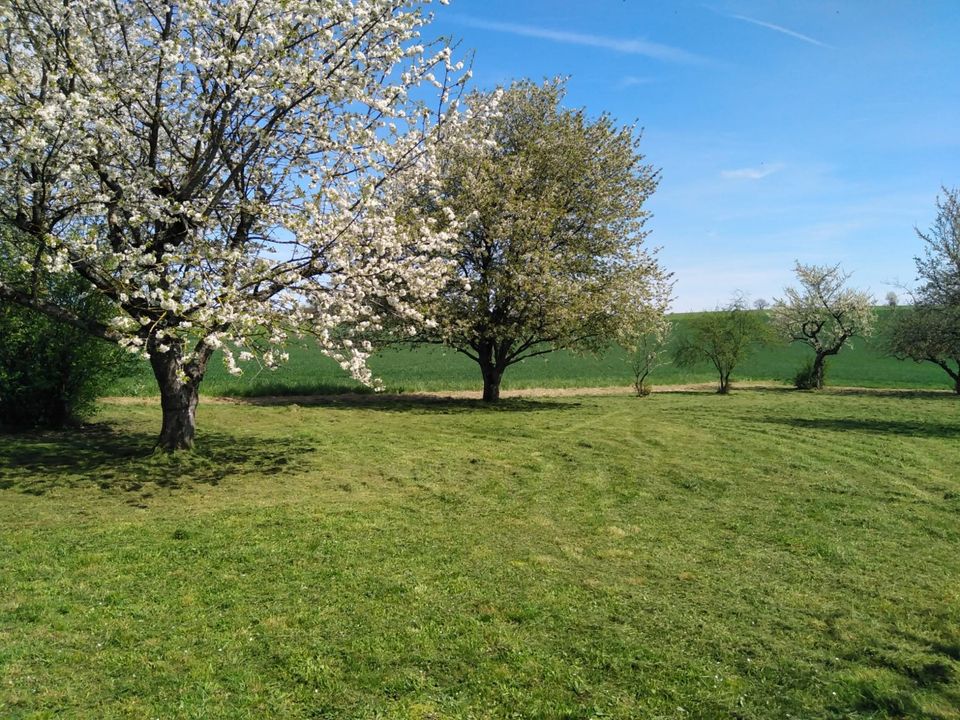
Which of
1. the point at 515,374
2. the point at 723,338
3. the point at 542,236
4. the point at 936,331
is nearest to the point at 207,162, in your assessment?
the point at 542,236

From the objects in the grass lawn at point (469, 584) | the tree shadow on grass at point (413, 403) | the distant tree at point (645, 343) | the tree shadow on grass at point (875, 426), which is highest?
the distant tree at point (645, 343)

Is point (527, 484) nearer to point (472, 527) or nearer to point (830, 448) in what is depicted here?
point (472, 527)

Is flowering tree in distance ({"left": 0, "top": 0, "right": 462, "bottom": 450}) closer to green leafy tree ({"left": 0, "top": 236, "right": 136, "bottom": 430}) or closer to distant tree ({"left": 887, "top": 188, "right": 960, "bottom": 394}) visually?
green leafy tree ({"left": 0, "top": 236, "right": 136, "bottom": 430})

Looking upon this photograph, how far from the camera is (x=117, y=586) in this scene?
6.83 meters

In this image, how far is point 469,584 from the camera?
7.14m

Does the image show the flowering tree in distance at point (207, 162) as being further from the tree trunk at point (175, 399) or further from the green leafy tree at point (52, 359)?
the green leafy tree at point (52, 359)

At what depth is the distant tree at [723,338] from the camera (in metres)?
35.9

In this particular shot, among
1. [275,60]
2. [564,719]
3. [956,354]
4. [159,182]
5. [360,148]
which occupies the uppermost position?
[275,60]

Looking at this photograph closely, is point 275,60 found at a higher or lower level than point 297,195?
higher

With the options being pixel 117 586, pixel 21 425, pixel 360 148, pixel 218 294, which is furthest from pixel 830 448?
pixel 21 425

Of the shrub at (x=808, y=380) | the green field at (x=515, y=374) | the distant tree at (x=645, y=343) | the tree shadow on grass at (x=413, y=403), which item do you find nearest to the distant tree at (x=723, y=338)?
the distant tree at (x=645, y=343)

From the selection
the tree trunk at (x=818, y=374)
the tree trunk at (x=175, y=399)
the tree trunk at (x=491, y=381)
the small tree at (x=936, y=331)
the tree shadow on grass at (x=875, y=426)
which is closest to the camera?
the tree trunk at (x=175, y=399)

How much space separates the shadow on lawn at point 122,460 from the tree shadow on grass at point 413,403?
913cm

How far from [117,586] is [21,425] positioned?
489 inches
